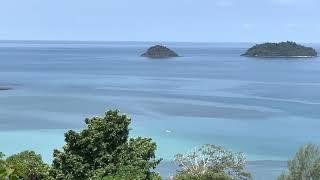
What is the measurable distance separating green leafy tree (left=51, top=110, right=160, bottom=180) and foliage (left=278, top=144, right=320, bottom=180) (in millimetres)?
10218

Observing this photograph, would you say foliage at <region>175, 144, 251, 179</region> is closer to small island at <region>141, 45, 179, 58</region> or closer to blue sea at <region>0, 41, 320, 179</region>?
blue sea at <region>0, 41, 320, 179</region>

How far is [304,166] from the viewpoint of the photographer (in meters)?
24.4

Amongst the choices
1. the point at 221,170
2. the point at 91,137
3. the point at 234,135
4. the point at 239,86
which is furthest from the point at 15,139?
the point at 239,86

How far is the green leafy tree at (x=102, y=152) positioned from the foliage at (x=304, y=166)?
10218 millimetres

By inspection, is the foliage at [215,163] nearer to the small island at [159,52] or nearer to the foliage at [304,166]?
the foliage at [304,166]

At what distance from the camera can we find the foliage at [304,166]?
24016mm

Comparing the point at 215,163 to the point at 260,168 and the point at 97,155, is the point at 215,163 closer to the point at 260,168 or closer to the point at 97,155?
the point at 97,155

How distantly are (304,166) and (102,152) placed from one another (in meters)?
11.9

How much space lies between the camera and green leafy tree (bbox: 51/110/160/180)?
15.1 m

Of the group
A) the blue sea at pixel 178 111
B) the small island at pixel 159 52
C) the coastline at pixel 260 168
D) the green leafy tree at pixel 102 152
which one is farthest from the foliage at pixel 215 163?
the small island at pixel 159 52

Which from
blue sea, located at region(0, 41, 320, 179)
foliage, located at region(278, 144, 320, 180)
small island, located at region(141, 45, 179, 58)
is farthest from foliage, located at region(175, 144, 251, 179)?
small island, located at region(141, 45, 179, 58)

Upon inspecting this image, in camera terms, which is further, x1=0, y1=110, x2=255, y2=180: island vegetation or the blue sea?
the blue sea

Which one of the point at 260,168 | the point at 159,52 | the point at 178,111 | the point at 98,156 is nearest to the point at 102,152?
the point at 98,156

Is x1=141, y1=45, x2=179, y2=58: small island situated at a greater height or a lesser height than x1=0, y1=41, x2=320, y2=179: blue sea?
greater
